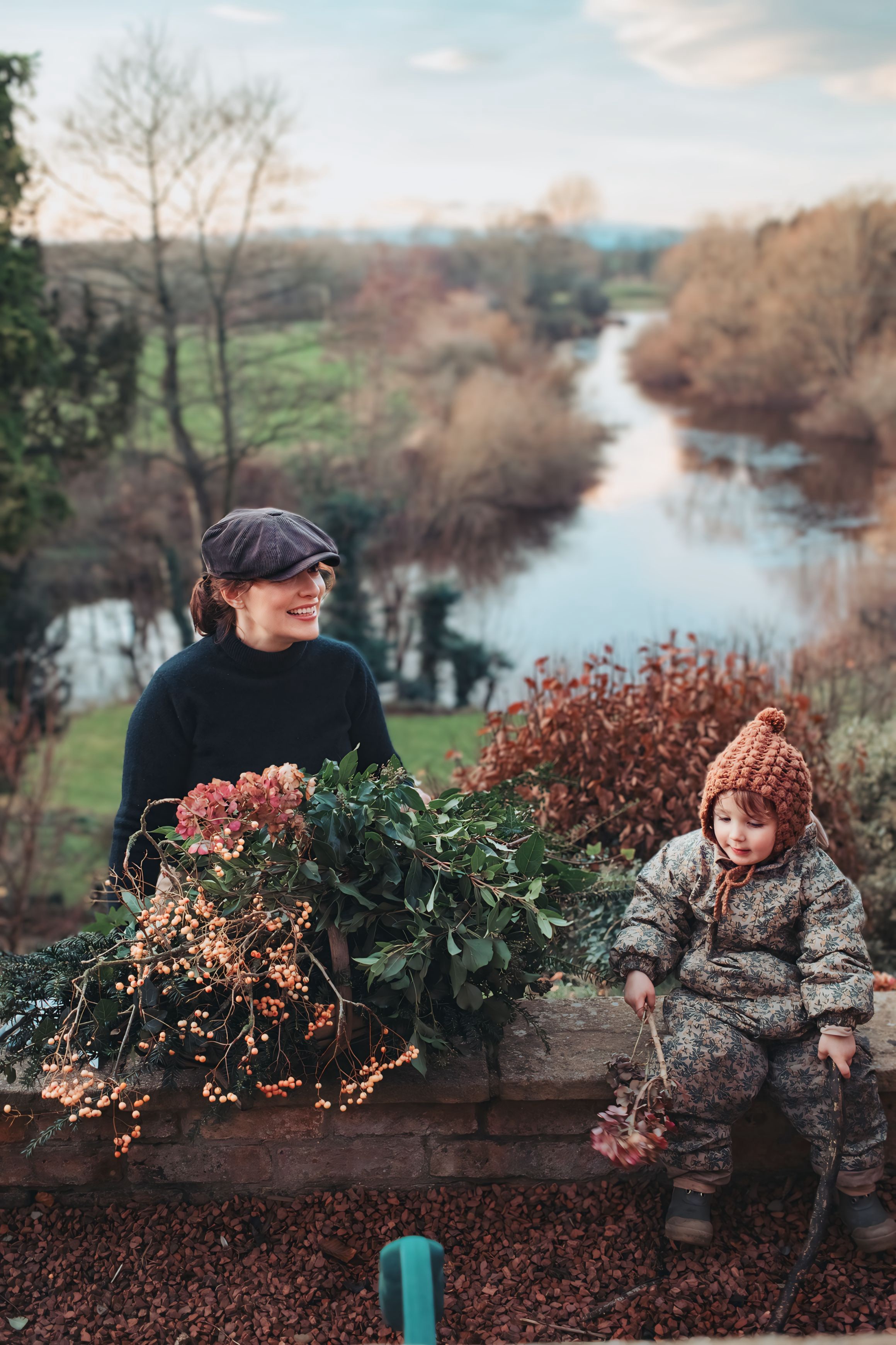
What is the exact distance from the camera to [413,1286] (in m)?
1.05

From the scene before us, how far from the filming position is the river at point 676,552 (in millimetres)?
20750

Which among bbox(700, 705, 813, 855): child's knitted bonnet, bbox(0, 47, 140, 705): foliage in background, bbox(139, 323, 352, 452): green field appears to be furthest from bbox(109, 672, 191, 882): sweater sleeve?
bbox(139, 323, 352, 452): green field

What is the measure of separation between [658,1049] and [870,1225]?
1.75 feet

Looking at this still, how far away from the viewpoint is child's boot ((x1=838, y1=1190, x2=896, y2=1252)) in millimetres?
1972

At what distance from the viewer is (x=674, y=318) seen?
1125 inches

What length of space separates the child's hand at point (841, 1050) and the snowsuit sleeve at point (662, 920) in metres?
0.34

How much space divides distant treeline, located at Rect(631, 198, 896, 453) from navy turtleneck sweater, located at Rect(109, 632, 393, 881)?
23.9 metres

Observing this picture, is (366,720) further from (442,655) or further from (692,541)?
(692,541)

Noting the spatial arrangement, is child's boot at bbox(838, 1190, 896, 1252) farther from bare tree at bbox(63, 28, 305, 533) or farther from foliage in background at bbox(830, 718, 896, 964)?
bare tree at bbox(63, 28, 305, 533)

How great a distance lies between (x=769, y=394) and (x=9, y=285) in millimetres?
20197

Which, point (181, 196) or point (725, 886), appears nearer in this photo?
point (725, 886)

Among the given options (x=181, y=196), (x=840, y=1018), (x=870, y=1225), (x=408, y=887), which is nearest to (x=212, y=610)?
(x=408, y=887)

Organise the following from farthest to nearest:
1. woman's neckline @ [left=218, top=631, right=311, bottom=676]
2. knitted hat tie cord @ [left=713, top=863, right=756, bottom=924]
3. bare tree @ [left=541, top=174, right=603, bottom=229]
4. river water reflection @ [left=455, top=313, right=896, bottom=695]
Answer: bare tree @ [left=541, top=174, right=603, bottom=229]
river water reflection @ [left=455, top=313, right=896, bottom=695]
woman's neckline @ [left=218, top=631, right=311, bottom=676]
knitted hat tie cord @ [left=713, top=863, right=756, bottom=924]

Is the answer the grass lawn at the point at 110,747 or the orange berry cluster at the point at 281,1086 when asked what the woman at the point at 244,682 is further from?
the grass lawn at the point at 110,747
